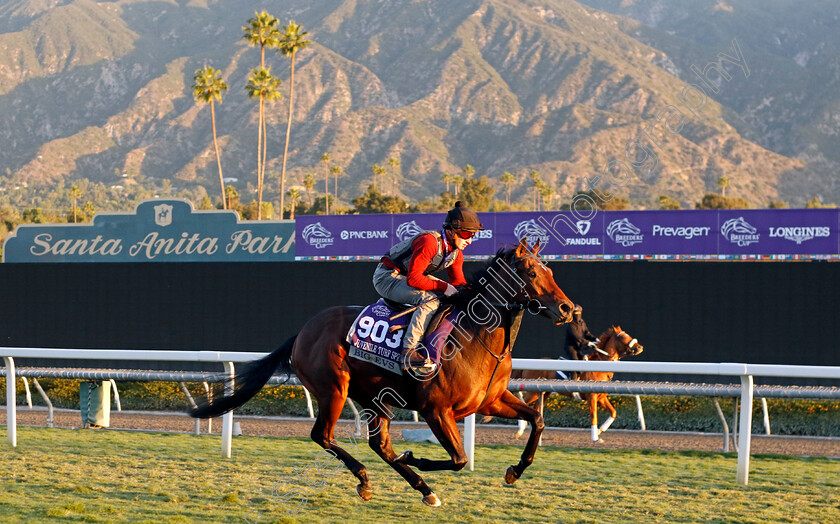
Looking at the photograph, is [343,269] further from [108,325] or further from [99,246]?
[99,246]

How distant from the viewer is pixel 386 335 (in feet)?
19.6

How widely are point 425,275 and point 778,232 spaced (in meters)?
11.0

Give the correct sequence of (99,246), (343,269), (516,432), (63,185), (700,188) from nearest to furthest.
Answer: (516,432)
(343,269)
(99,246)
(700,188)
(63,185)

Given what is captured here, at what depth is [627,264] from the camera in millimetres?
12031

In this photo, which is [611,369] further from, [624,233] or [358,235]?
[358,235]

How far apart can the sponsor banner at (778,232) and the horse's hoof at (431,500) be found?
10621 millimetres

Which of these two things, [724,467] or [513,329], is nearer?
[513,329]

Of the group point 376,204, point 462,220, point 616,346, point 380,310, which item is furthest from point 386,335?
point 376,204

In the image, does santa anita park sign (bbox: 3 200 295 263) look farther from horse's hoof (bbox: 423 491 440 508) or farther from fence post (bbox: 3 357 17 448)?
horse's hoof (bbox: 423 491 440 508)

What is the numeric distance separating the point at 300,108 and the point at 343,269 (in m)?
152

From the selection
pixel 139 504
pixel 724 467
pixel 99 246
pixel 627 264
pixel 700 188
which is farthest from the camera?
pixel 700 188

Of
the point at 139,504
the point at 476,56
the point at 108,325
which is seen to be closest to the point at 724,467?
the point at 139,504

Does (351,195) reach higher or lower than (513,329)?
higher

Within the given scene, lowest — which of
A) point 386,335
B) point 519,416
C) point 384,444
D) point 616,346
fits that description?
point 384,444
